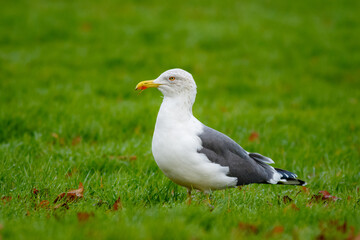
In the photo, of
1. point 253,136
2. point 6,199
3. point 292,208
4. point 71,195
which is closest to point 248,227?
point 292,208

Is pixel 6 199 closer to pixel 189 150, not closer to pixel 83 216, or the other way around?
pixel 83 216

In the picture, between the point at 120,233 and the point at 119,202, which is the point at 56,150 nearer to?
the point at 119,202

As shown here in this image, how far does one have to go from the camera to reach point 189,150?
3.50 m

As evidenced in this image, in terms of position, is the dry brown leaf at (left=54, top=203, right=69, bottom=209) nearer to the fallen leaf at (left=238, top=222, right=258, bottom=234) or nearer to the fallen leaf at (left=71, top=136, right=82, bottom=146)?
the fallen leaf at (left=238, top=222, right=258, bottom=234)

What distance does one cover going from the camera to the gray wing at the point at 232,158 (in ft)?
12.2

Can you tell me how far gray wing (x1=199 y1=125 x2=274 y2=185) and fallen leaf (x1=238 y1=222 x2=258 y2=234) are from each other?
88cm

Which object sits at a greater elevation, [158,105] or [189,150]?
[189,150]

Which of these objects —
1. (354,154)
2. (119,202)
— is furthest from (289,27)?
(119,202)

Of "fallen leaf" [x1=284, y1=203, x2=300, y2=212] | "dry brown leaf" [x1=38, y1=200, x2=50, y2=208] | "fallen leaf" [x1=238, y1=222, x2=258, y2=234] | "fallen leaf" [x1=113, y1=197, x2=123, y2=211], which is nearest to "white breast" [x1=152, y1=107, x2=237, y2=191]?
"fallen leaf" [x1=113, y1=197, x2=123, y2=211]

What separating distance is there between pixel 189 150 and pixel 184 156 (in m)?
0.07

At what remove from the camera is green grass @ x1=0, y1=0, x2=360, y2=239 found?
3.07m

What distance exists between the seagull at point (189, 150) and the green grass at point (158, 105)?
22 cm

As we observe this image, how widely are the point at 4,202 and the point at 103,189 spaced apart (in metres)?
0.91

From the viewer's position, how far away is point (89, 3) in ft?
43.4
